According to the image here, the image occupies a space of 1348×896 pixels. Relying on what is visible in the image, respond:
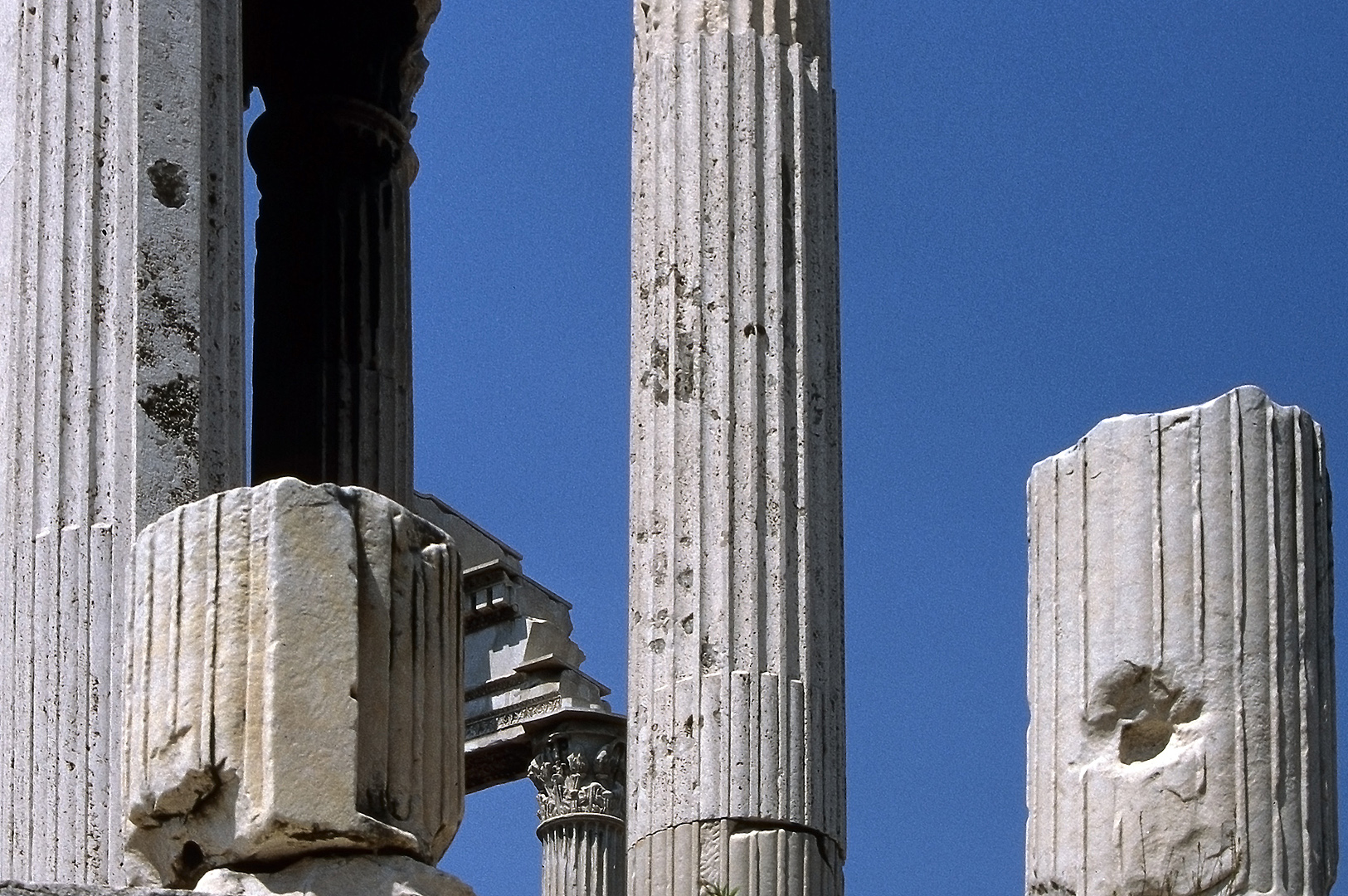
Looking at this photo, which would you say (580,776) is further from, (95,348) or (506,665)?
(95,348)

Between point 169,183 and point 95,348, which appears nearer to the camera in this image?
point 95,348

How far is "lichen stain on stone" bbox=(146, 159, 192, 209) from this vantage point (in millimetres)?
17219

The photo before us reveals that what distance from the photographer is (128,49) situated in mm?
17516

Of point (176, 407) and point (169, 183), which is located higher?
point (169, 183)

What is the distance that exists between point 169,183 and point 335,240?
597 centimetres

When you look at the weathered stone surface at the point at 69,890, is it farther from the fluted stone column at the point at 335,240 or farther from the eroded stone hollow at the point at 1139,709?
the fluted stone column at the point at 335,240

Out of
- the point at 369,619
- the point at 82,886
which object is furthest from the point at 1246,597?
the point at 82,886

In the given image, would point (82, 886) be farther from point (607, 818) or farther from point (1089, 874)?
point (607, 818)

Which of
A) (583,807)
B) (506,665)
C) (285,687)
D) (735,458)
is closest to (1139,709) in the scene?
(285,687)

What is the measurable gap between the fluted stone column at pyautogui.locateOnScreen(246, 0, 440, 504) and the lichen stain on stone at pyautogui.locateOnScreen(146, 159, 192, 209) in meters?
5.32

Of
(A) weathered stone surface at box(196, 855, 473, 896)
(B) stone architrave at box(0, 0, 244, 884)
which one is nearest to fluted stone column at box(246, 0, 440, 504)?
(B) stone architrave at box(0, 0, 244, 884)

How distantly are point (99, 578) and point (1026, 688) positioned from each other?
17.1 ft

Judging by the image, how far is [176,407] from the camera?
55.1 ft

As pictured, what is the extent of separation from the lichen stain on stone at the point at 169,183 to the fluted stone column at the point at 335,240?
A: 532 cm
